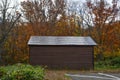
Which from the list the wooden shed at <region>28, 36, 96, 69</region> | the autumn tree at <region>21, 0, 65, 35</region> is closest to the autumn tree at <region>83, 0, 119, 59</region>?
the autumn tree at <region>21, 0, 65, 35</region>

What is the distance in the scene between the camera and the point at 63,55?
35.9m

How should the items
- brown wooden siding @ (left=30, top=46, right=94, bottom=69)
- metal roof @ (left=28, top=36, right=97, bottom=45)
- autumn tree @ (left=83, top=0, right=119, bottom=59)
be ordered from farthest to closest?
autumn tree @ (left=83, top=0, right=119, bottom=59), metal roof @ (left=28, top=36, right=97, bottom=45), brown wooden siding @ (left=30, top=46, right=94, bottom=69)

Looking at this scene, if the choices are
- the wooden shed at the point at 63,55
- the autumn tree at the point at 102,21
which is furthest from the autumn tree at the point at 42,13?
the wooden shed at the point at 63,55

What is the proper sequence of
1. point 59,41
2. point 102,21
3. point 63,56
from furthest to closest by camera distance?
1. point 102,21
2. point 59,41
3. point 63,56

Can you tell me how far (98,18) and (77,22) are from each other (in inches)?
261

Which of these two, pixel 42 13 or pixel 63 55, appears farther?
pixel 42 13

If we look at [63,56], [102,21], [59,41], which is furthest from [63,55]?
[102,21]

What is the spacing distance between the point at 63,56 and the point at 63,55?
12 centimetres

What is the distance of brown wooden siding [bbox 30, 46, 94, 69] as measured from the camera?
117ft

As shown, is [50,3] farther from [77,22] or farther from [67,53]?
[67,53]

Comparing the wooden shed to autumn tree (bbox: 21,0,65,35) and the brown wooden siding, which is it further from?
autumn tree (bbox: 21,0,65,35)

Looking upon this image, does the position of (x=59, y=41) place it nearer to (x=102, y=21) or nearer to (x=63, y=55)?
(x=63, y=55)

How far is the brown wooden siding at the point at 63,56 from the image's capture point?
117 feet

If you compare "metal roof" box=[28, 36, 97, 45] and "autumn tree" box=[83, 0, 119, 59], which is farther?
"autumn tree" box=[83, 0, 119, 59]
